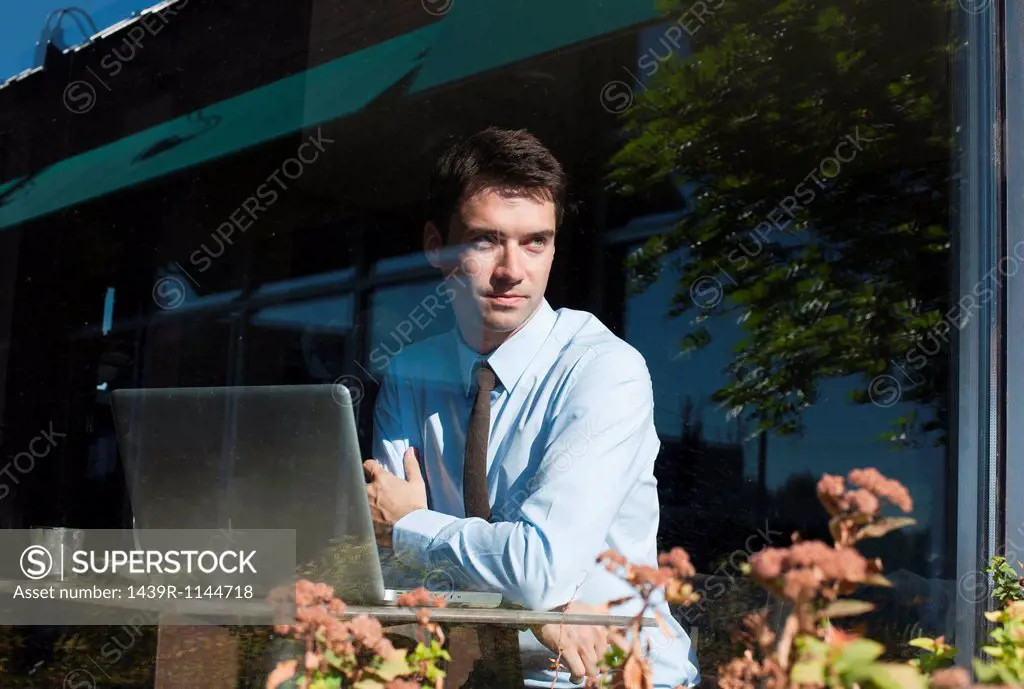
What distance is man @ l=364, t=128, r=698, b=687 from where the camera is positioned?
8.57 feet

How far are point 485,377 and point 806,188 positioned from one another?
1.07m

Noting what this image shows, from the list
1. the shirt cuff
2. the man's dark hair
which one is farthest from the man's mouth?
the shirt cuff

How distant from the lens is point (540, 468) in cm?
272

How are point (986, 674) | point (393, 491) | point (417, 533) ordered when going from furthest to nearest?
point (393, 491) → point (417, 533) → point (986, 674)

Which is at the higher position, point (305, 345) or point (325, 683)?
point (305, 345)

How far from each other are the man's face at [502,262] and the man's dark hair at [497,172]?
0.04 metres

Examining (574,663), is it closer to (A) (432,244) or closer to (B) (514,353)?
(B) (514,353)

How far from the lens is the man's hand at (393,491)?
8.89 feet

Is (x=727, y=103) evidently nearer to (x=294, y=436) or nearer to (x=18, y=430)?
(x=294, y=436)

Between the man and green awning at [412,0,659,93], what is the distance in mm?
282

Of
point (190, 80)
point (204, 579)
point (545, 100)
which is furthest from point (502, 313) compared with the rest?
point (190, 80)

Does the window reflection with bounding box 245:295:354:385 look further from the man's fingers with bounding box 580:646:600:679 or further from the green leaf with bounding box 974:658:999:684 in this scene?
the green leaf with bounding box 974:658:999:684

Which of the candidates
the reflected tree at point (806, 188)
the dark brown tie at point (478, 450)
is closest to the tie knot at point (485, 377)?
the dark brown tie at point (478, 450)

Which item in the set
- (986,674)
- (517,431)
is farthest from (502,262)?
(986,674)
